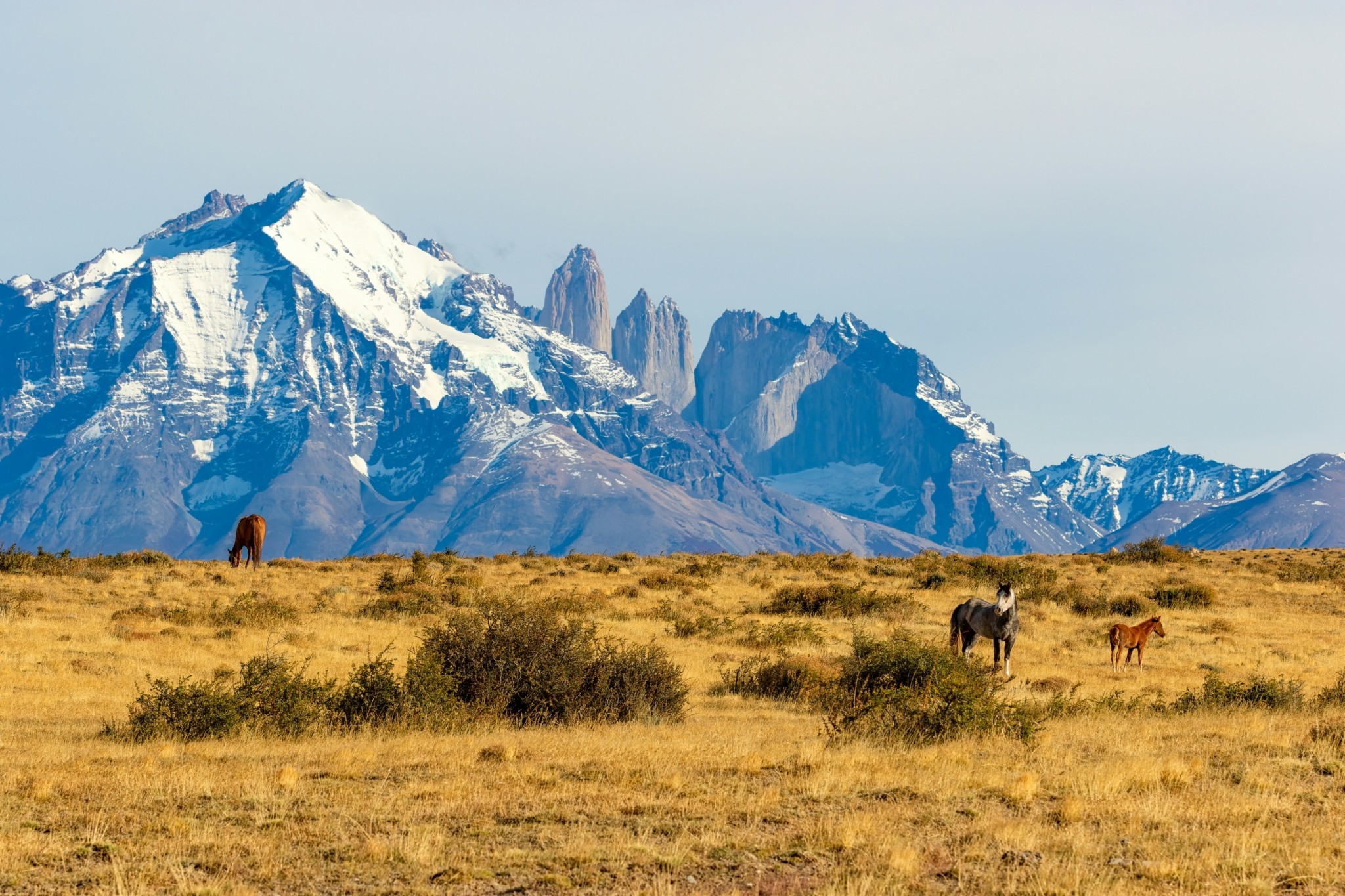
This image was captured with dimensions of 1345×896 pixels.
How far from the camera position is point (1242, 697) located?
1830 centimetres

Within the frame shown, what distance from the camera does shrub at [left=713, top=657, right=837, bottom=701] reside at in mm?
20484

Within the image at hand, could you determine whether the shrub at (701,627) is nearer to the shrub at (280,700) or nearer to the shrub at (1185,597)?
the shrub at (280,700)

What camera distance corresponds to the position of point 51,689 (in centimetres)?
1927

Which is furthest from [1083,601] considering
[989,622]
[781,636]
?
[989,622]

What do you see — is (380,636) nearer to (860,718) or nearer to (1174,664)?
(860,718)

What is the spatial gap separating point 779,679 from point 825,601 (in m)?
12.8

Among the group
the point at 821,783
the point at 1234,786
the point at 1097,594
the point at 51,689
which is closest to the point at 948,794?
the point at 821,783

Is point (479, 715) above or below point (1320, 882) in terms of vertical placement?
below

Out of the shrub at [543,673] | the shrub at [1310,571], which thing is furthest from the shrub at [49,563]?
the shrub at [1310,571]

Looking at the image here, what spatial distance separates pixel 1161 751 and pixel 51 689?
17.7 m

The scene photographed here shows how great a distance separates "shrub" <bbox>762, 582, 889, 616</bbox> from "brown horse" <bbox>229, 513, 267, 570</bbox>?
66.2 ft

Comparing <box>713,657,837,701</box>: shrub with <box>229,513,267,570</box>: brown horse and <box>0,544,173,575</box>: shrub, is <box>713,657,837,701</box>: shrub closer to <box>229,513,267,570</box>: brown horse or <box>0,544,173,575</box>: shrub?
<box>0,544,173,575</box>: shrub

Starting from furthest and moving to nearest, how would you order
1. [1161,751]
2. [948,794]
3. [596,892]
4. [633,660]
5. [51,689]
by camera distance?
[51,689], [633,660], [1161,751], [948,794], [596,892]

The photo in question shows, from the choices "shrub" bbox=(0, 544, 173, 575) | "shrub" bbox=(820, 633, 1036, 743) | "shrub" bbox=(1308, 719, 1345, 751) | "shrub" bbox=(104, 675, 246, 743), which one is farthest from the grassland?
"shrub" bbox=(0, 544, 173, 575)
